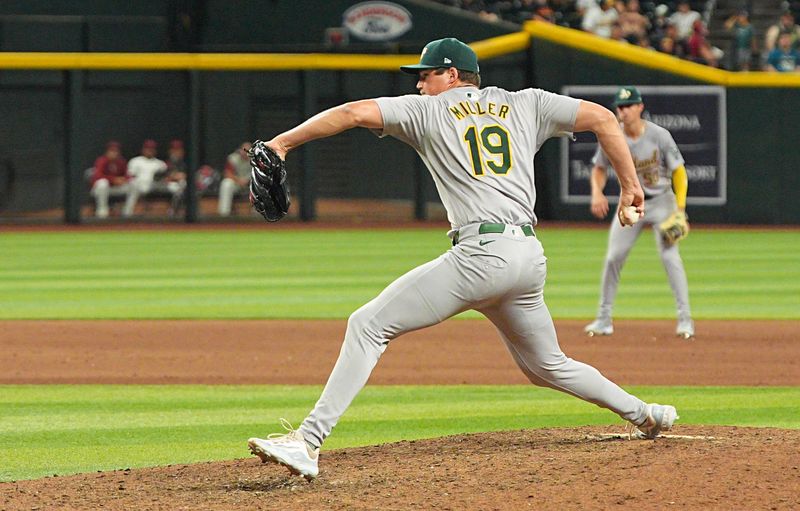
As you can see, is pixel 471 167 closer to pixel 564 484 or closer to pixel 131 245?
pixel 564 484

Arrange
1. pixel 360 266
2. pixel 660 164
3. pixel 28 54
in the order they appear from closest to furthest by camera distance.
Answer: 1. pixel 660 164
2. pixel 360 266
3. pixel 28 54

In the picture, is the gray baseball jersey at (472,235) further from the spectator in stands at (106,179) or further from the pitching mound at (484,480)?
the spectator in stands at (106,179)

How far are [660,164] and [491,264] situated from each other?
5660 mm

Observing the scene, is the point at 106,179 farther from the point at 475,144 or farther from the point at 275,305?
the point at 475,144

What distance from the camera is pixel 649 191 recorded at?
1083 centimetres

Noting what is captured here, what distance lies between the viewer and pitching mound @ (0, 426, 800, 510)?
16.7 ft

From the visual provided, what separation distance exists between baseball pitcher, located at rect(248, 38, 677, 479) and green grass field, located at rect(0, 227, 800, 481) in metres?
1.31

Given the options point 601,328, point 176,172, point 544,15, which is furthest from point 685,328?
point 544,15

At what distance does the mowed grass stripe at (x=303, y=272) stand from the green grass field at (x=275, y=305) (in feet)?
0.10

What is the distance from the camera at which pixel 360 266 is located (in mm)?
17047

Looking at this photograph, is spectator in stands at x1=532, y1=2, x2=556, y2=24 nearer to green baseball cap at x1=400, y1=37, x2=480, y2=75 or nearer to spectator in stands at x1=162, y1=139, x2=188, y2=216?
spectator in stands at x1=162, y1=139, x2=188, y2=216

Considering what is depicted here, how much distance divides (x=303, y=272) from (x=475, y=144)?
11.2 meters

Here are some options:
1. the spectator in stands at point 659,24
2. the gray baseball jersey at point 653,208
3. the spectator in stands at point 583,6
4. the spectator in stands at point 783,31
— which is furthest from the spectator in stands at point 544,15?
the gray baseball jersey at point 653,208

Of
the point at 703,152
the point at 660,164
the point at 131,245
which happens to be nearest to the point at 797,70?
the point at 703,152
